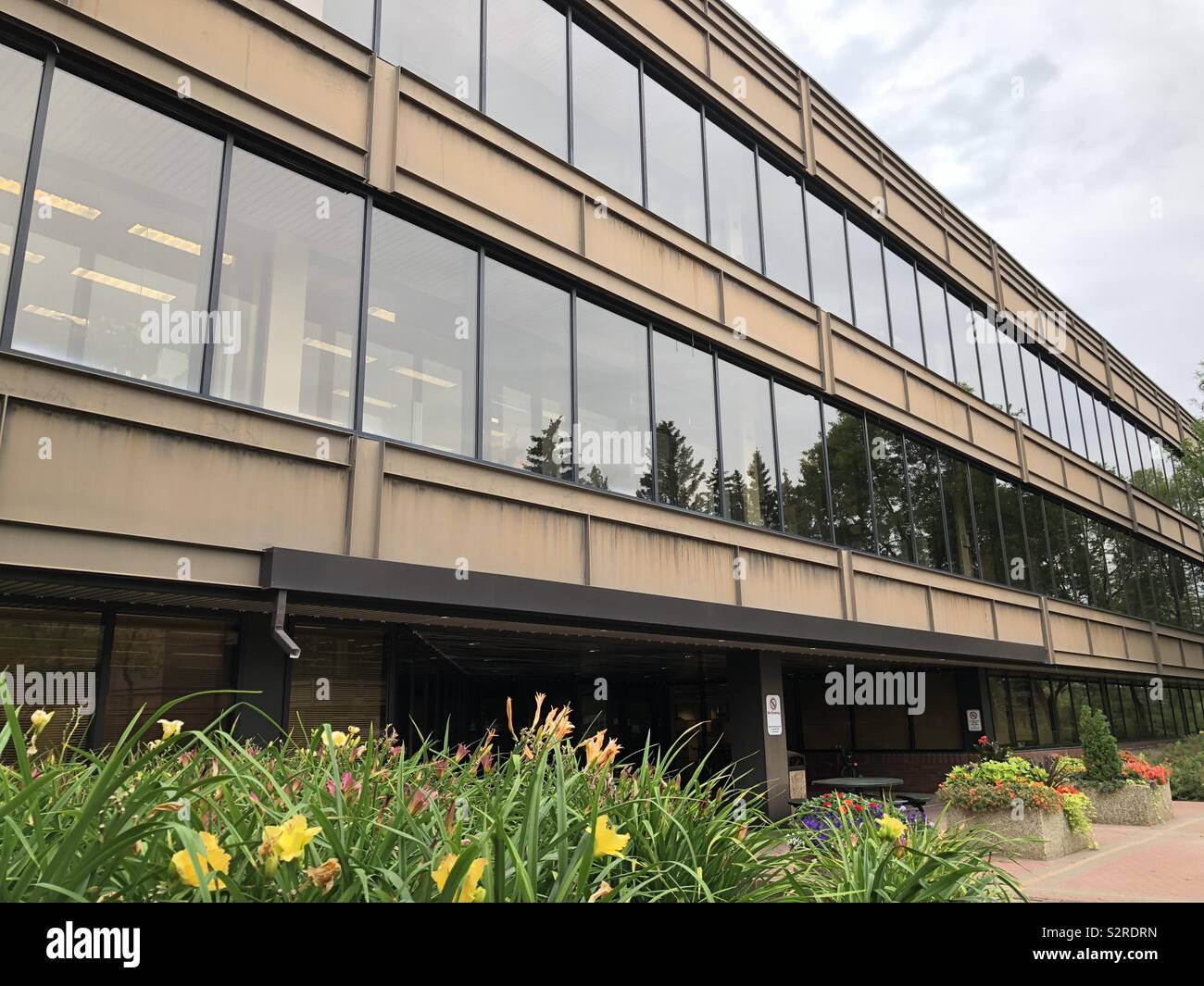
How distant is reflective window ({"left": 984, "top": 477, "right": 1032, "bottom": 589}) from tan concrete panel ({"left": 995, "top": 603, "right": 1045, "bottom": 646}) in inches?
29.5

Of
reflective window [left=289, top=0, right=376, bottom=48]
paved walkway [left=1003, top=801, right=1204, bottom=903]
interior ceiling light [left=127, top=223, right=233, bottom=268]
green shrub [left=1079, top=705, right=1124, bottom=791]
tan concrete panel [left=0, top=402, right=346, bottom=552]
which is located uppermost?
reflective window [left=289, top=0, right=376, bottom=48]

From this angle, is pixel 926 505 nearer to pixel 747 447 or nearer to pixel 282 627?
pixel 747 447

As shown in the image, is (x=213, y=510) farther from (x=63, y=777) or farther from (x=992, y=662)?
(x=992, y=662)

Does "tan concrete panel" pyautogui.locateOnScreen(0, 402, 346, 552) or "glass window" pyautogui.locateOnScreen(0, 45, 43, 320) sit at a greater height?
"glass window" pyautogui.locateOnScreen(0, 45, 43, 320)

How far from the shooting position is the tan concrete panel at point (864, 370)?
18.6 m

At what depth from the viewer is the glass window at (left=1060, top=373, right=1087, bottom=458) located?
29531 mm

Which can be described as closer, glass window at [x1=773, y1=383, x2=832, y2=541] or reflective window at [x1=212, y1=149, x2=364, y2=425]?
reflective window at [x1=212, y1=149, x2=364, y2=425]

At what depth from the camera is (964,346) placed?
24375mm

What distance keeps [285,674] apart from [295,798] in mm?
6559

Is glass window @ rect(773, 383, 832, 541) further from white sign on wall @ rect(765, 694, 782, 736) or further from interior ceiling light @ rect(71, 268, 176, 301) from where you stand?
interior ceiling light @ rect(71, 268, 176, 301)

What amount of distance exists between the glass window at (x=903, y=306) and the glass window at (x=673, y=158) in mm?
7298

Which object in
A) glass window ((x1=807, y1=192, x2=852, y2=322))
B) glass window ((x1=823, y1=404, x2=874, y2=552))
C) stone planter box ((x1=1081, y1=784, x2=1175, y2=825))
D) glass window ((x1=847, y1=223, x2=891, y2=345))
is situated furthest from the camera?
glass window ((x1=847, y1=223, x2=891, y2=345))

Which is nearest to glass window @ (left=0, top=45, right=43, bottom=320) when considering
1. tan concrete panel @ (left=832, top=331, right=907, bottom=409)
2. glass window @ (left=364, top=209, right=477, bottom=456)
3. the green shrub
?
glass window @ (left=364, top=209, right=477, bottom=456)
